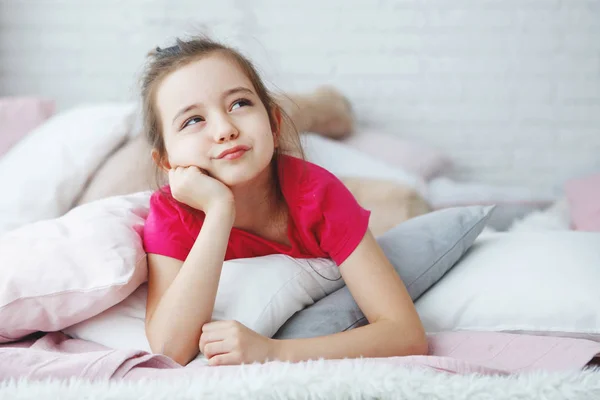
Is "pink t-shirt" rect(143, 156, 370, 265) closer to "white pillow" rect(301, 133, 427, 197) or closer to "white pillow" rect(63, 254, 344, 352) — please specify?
"white pillow" rect(63, 254, 344, 352)

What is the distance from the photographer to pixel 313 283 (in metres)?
1.16

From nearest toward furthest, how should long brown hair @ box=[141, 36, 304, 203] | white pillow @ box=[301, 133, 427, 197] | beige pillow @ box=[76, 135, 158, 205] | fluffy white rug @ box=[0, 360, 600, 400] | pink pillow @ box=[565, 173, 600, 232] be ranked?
fluffy white rug @ box=[0, 360, 600, 400] < long brown hair @ box=[141, 36, 304, 203] < beige pillow @ box=[76, 135, 158, 205] < pink pillow @ box=[565, 173, 600, 232] < white pillow @ box=[301, 133, 427, 197]

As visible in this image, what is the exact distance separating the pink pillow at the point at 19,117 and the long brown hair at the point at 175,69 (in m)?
0.80

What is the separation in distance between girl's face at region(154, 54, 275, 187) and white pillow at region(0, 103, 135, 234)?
0.56m

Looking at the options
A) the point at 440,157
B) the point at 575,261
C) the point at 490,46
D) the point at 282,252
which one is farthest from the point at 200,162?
the point at 490,46

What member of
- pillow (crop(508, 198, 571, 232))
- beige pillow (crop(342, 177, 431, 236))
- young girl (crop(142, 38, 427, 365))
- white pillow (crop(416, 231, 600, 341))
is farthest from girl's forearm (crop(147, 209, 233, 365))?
pillow (crop(508, 198, 571, 232))

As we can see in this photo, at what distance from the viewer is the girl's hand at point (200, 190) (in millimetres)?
A: 1117

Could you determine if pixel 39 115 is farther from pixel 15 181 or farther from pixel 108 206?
pixel 108 206

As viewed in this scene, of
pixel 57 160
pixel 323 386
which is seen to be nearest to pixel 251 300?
pixel 323 386

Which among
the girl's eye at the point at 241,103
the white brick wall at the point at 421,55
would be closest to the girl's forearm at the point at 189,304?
the girl's eye at the point at 241,103

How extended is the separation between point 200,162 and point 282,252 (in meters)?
0.21

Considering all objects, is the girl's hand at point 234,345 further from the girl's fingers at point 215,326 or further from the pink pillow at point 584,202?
the pink pillow at point 584,202

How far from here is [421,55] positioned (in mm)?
2314

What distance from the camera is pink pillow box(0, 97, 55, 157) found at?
191cm
